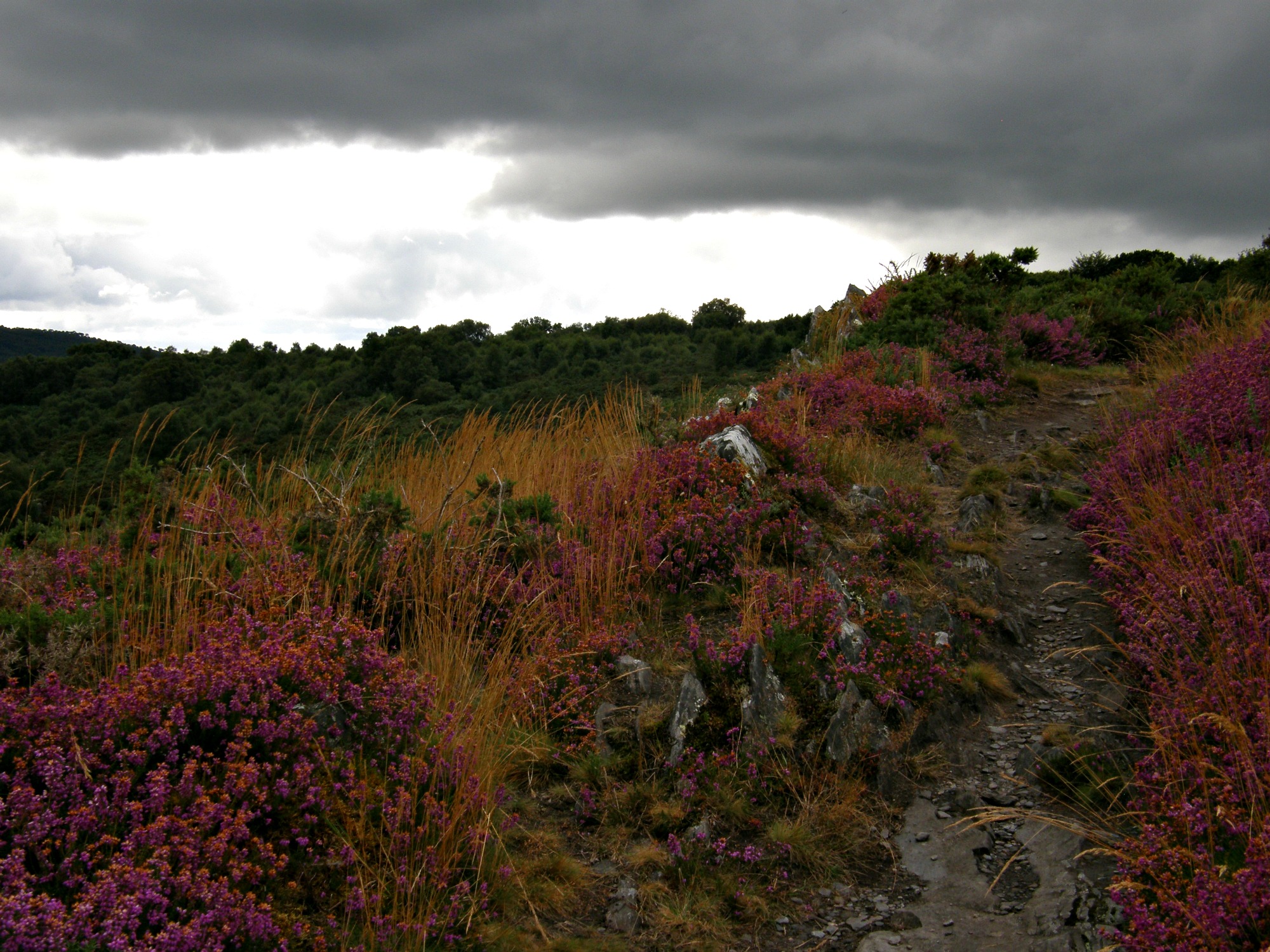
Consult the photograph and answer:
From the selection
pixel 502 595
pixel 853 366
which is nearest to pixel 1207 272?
pixel 853 366

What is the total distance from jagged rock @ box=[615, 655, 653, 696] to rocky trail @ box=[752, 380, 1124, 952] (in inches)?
56.7

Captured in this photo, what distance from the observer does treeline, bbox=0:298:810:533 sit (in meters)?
24.3

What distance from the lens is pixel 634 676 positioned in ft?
15.8

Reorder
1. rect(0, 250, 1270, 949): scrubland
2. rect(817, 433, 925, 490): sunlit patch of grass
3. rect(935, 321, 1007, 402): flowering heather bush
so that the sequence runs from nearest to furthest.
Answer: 1. rect(0, 250, 1270, 949): scrubland
2. rect(817, 433, 925, 490): sunlit patch of grass
3. rect(935, 321, 1007, 402): flowering heather bush

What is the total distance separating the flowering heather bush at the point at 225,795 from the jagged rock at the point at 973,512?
5.30 meters

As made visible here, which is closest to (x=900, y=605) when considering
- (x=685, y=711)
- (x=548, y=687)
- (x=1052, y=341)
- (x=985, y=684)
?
(x=985, y=684)

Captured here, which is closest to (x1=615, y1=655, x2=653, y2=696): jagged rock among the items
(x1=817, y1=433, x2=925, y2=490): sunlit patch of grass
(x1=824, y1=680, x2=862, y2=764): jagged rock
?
(x1=824, y1=680, x2=862, y2=764): jagged rock

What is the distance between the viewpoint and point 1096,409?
11.0 metres

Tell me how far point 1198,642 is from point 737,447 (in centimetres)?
364

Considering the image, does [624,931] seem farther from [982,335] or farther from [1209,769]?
[982,335]

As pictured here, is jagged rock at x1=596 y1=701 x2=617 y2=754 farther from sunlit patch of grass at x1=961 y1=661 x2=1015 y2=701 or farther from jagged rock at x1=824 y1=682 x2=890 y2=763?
sunlit patch of grass at x1=961 y1=661 x2=1015 y2=701

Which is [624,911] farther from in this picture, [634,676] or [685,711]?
[634,676]

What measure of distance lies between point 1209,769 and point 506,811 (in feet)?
10.1

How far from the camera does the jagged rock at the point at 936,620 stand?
5.48 m
